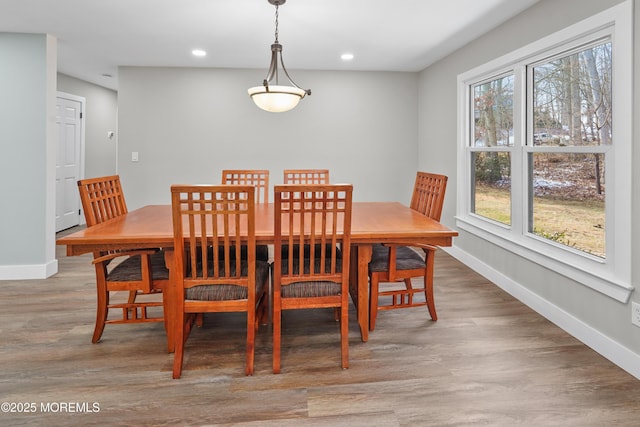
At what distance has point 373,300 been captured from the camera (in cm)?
260

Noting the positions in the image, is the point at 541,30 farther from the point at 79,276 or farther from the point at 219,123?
the point at 79,276

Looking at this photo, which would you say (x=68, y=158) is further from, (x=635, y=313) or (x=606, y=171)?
(x=635, y=313)

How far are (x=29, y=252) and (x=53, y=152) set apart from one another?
3.07 feet

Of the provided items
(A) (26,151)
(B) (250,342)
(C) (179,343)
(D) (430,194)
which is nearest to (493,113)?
(D) (430,194)

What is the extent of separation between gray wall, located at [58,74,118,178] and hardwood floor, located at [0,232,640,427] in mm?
4064

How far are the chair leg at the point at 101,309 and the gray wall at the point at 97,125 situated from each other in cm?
461

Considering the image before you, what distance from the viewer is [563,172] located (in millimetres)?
2830

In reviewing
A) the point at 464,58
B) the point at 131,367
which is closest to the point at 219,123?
the point at 464,58

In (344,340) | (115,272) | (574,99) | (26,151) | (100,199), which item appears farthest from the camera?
(26,151)

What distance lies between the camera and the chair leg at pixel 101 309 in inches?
92.6

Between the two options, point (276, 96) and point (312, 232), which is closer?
point (312, 232)

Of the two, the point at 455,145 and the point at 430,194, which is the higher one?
the point at 455,145

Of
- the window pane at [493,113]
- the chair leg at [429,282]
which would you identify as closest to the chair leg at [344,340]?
the chair leg at [429,282]

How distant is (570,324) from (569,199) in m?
0.82
